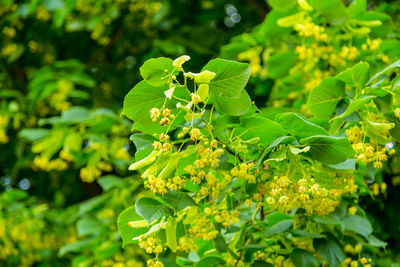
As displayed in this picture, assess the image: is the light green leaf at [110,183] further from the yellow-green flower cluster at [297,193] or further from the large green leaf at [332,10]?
the yellow-green flower cluster at [297,193]

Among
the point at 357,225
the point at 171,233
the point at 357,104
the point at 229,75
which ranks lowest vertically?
the point at 357,225

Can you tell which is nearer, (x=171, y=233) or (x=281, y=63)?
(x=171, y=233)

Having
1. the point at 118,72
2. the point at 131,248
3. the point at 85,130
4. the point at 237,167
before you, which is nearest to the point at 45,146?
the point at 85,130

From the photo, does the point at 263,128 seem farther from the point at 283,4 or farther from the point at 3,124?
the point at 3,124

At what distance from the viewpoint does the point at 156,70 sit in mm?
1023

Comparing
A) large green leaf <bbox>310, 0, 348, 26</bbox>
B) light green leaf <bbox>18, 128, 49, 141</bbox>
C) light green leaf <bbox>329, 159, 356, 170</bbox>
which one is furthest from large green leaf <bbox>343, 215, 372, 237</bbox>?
light green leaf <bbox>18, 128, 49, 141</bbox>

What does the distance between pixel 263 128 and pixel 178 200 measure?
25 centimetres

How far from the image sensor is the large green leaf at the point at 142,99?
1067 millimetres

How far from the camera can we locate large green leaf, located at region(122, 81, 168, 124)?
3.50 feet

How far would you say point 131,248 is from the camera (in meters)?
2.19

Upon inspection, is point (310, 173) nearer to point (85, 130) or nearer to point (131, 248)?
point (131, 248)

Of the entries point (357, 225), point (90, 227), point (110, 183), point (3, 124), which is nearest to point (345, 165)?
point (357, 225)

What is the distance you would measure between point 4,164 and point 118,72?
1.06 meters

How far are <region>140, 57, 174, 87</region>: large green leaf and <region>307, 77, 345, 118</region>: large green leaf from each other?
16.2 inches
